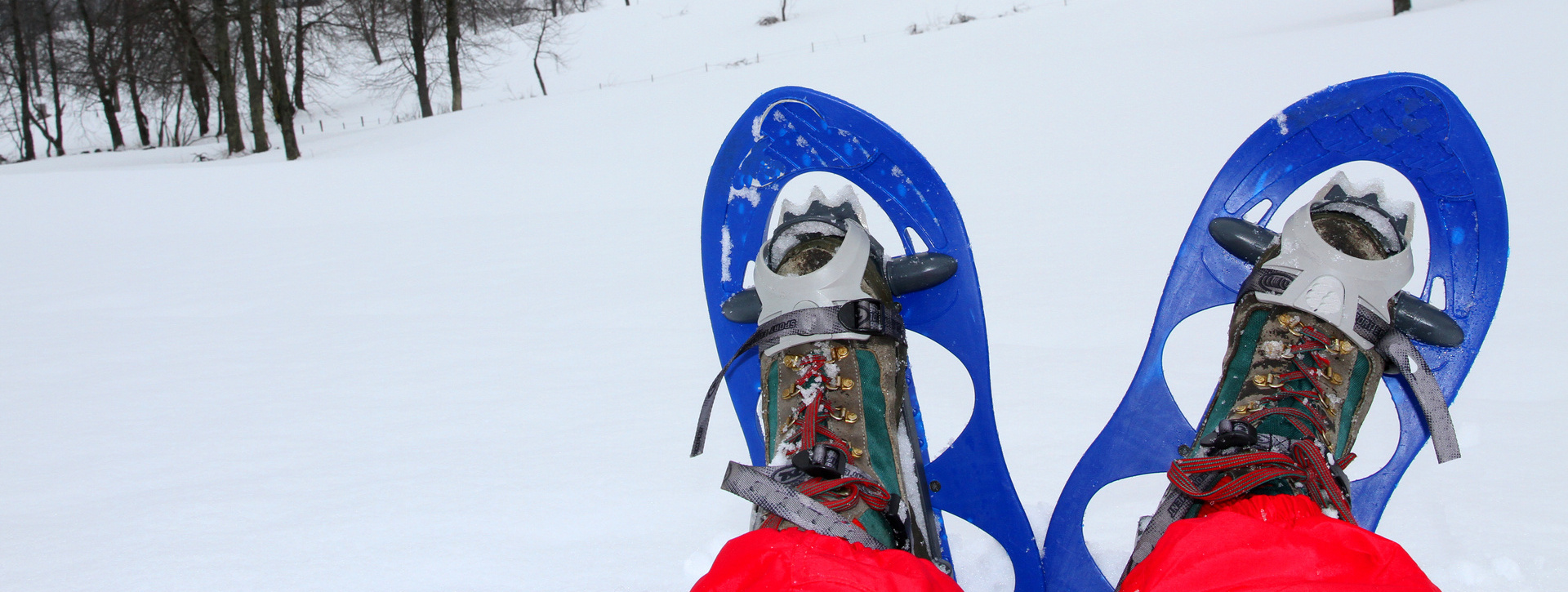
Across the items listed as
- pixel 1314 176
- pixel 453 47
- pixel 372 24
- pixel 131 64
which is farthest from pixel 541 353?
pixel 131 64

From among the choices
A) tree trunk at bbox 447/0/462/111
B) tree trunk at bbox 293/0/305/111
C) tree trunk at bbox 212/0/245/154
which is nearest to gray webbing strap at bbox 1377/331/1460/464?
tree trunk at bbox 212/0/245/154

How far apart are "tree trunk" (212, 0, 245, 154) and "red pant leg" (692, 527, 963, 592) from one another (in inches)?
489

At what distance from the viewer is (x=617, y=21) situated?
25172 millimetres

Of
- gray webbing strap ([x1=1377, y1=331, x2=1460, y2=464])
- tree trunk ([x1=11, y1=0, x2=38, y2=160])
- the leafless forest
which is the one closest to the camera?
gray webbing strap ([x1=1377, y1=331, x2=1460, y2=464])

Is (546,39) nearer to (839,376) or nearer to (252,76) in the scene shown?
(252,76)

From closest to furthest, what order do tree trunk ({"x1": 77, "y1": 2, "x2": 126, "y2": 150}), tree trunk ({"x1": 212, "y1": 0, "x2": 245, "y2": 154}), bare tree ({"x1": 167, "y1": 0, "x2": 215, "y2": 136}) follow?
tree trunk ({"x1": 212, "y1": 0, "x2": 245, "y2": 154})
bare tree ({"x1": 167, "y1": 0, "x2": 215, "y2": 136})
tree trunk ({"x1": 77, "y1": 2, "x2": 126, "y2": 150})

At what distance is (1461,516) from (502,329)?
2.08 metres

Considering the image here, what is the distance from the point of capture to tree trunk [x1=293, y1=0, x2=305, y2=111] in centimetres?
1491

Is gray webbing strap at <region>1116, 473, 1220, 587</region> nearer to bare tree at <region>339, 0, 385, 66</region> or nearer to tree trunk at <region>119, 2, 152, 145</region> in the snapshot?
tree trunk at <region>119, 2, 152, 145</region>

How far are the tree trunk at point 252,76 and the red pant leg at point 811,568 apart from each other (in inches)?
460

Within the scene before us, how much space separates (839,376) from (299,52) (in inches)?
761

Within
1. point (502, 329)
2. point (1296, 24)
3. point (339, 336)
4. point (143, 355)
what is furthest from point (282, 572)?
point (1296, 24)

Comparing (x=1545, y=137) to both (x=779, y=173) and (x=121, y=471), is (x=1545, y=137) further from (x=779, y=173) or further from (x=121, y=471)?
(x=121, y=471)

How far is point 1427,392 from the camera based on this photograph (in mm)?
1346
